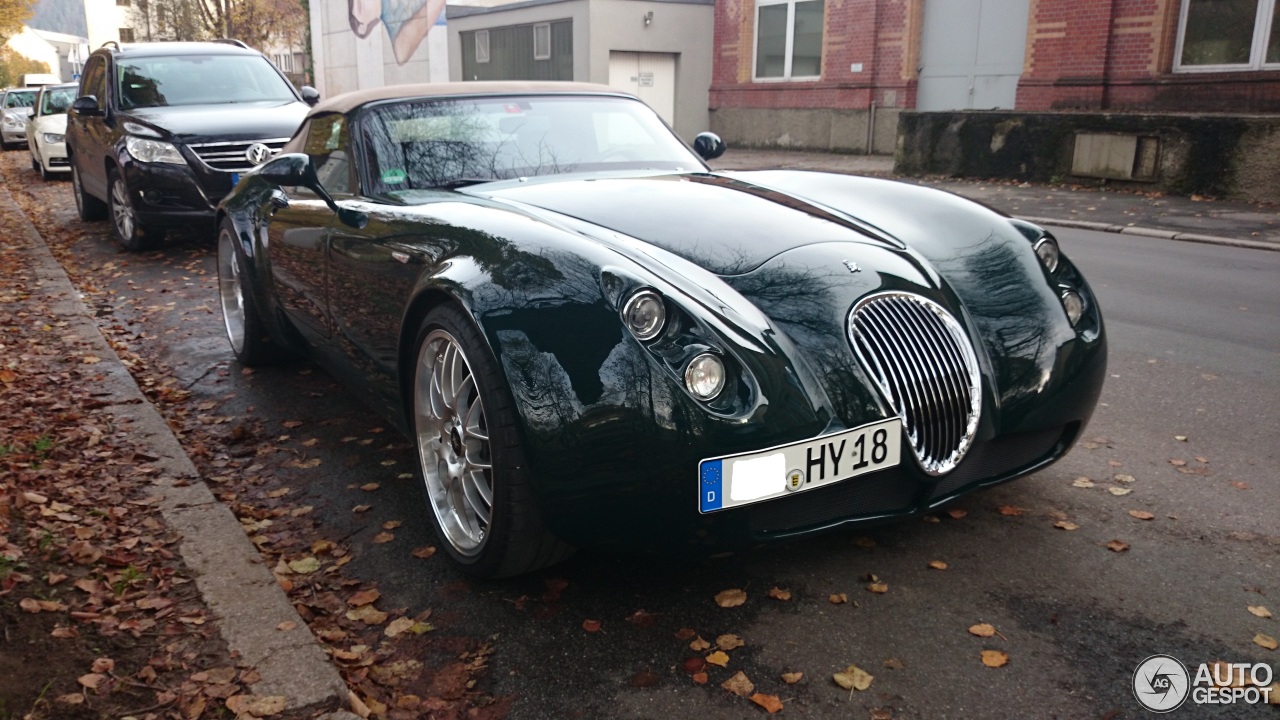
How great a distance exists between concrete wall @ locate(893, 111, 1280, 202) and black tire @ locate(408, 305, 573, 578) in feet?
41.5

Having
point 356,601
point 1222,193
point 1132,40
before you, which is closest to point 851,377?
point 356,601

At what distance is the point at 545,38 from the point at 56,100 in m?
13.0

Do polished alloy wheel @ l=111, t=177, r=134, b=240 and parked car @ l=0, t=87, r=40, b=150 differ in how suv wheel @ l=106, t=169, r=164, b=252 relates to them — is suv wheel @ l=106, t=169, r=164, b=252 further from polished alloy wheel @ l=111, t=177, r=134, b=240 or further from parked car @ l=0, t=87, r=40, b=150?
parked car @ l=0, t=87, r=40, b=150

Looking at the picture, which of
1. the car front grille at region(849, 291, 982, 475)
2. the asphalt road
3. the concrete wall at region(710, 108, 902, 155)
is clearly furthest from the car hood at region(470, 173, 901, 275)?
the concrete wall at region(710, 108, 902, 155)

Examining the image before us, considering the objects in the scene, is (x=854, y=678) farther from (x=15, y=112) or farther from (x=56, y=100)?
(x=15, y=112)

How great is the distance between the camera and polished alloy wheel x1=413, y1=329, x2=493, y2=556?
321cm

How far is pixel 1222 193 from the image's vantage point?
13.4 m

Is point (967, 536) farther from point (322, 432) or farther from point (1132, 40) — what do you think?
point (1132, 40)

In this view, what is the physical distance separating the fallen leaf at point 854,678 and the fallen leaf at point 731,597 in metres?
0.45

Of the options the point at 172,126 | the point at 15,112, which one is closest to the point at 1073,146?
the point at 172,126

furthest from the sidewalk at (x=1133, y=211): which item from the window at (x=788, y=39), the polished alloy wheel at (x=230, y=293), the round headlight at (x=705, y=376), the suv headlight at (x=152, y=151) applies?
the window at (x=788, y=39)

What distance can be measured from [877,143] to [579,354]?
20816 millimetres

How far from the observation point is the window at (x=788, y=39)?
79.6ft

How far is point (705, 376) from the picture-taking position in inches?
106
